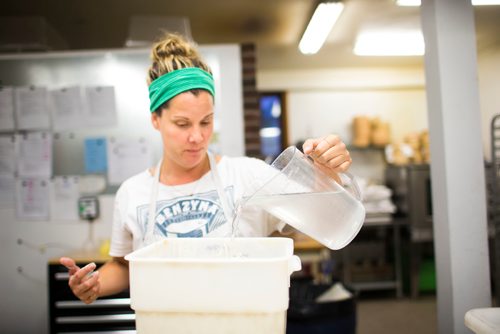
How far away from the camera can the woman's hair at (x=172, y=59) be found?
1032 mm

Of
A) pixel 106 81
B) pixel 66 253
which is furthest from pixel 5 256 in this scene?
pixel 106 81

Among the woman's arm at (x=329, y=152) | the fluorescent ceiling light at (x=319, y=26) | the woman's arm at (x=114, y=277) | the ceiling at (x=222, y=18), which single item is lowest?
the woman's arm at (x=114, y=277)

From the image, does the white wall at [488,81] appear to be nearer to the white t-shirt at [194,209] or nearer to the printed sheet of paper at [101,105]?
the white t-shirt at [194,209]

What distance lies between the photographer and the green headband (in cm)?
100

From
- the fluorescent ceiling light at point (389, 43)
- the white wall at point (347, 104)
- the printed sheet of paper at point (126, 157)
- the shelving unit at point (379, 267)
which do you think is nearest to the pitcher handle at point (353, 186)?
the printed sheet of paper at point (126, 157)

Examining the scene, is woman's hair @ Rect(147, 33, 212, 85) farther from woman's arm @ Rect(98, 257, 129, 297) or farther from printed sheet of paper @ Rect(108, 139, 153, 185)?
printed sheet of paper @ Rect(108, 139, 153, 185)

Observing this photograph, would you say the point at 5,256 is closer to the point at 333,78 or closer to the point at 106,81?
the point at 106,81

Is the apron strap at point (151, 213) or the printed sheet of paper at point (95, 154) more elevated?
the printed sheet of paper at point (95, 154)

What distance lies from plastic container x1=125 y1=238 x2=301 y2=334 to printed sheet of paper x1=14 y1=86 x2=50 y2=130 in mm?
2127

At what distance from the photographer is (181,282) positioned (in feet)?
2.17

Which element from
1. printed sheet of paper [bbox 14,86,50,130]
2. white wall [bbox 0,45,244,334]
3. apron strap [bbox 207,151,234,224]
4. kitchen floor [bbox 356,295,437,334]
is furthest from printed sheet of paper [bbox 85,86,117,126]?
kitchen floor [bbox 356,295,437,334]

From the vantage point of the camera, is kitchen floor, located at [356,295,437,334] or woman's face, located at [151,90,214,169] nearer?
woman's face, located at [151,90,214,169]

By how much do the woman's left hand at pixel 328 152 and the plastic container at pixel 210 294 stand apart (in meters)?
0.28

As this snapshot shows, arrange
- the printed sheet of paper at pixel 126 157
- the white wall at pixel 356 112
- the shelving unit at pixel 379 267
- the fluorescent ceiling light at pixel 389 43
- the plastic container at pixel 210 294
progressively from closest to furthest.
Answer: the plastic container at pixel 210 294 < the printed sheet of paper at pixel 126 157 < the fluorescent ceiling light at pixel 389 43 < the shelving unit at pixel 379 267 < the white wall at pixel 356 112
